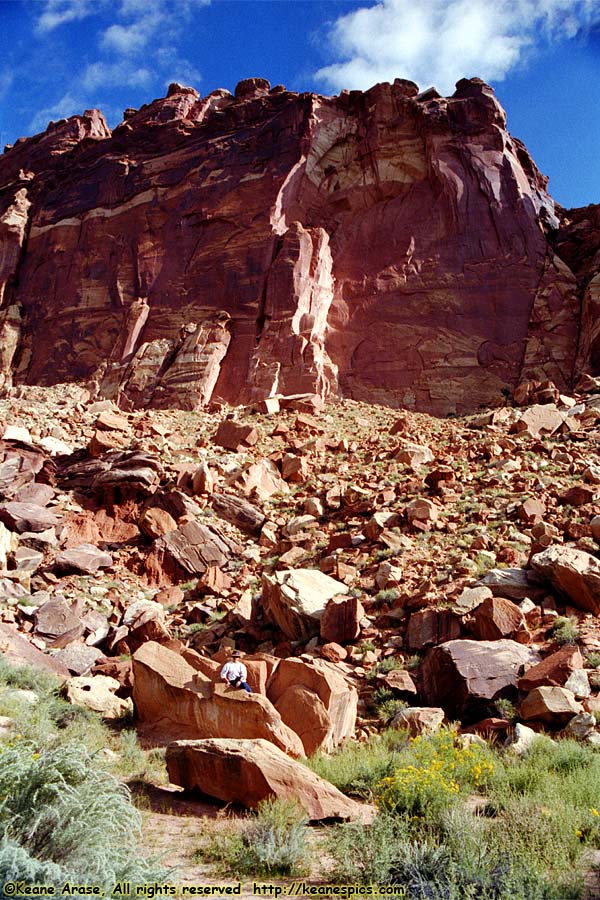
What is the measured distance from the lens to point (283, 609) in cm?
1101

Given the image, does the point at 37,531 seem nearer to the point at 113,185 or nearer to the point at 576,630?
the point at 576,630

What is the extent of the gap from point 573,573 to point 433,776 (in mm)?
5361

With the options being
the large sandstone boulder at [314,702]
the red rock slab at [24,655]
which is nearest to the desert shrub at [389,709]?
the large sandstone boulder at [314,702]

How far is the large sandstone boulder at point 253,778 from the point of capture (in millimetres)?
5461

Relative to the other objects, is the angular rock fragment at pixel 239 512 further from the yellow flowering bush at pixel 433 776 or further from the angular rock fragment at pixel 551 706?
the yellow flowering bush at pixel 433 776

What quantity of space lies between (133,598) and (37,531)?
331 centimetres

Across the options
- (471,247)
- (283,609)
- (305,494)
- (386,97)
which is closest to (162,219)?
(386,97)

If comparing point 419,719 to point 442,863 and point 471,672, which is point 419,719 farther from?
point 442,863

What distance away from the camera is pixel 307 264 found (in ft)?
101

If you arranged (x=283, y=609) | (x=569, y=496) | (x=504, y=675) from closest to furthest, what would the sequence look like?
(x=504, y=675)
(x=283, y=609)
(x=569, y=496)

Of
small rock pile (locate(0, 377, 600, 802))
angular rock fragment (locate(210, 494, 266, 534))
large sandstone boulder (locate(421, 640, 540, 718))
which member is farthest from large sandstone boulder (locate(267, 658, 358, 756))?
angular rock fragment (locate(210, 494, 266, 534))

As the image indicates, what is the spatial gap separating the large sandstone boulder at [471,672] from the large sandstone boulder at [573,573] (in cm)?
148

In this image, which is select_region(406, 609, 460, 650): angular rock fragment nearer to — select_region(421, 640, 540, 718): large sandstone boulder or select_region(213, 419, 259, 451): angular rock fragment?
select_region(421, 640, 540, 718): large sandstone boulder

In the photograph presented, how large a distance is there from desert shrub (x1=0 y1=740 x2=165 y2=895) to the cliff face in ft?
77.8
